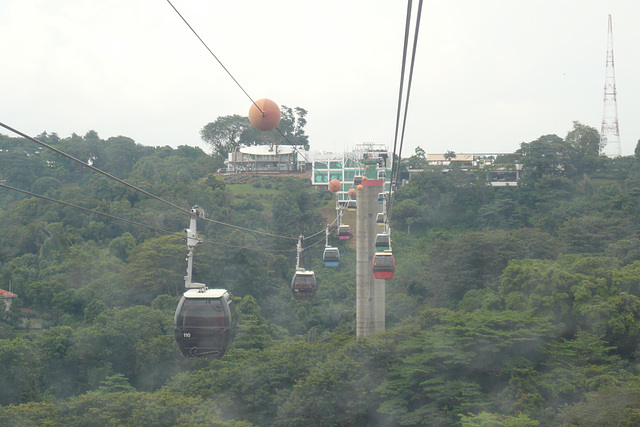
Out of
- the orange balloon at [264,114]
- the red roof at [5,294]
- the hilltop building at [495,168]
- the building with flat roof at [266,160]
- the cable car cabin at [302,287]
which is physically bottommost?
the red roof at [5,294]

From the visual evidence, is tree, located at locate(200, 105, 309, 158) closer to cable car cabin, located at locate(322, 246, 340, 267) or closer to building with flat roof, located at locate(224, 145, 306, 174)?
building with flat roof, located at locate(224, 145, 306, 174)

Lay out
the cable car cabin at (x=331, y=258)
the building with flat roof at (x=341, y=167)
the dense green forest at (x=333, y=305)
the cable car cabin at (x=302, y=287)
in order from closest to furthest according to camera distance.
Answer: the cable car cabin at (x=302, y=287) < the dense green forest at (x=333, y=305) < the cable car cabin at (x=331, y=258) < the building with flat roof at (x=341, y=167)

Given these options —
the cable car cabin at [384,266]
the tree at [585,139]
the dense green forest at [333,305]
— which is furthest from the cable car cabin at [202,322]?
the tree at [585,139]

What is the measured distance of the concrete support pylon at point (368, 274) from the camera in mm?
29422

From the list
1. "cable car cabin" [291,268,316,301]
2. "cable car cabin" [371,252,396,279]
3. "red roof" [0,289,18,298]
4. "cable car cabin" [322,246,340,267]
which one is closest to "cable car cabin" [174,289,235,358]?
"cable car cabin" [371,252,396,279]

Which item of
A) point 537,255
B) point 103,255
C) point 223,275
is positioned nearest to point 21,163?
point 103,255

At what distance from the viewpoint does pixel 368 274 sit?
2984 centimetres

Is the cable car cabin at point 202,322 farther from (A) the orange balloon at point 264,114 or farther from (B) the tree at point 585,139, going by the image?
(B) the tree at point 585,139

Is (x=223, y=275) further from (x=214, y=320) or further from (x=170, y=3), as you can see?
(x=170, y=3)

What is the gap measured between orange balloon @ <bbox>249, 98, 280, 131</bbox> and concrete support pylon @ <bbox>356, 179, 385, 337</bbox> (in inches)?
929

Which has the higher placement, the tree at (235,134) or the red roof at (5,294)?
the tree at (235,134)

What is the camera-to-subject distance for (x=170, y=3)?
14.8ft

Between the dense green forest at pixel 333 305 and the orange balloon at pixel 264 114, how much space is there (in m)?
4.97

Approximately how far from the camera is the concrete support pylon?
2942cm
